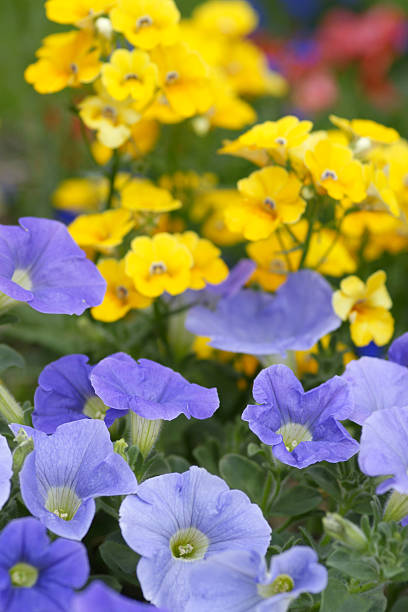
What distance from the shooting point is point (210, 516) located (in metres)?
0.78

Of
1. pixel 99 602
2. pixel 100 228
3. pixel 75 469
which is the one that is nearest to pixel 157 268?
pixel 100 228

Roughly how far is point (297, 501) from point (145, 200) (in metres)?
0.52

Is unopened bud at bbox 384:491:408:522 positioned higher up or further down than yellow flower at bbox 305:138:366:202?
further down

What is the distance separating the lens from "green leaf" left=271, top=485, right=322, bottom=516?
0.92 metres

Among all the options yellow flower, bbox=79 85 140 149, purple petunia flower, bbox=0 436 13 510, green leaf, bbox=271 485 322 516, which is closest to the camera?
purple petunia flower, bbox=0 436 13 510

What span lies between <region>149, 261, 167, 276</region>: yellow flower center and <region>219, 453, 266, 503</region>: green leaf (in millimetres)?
278

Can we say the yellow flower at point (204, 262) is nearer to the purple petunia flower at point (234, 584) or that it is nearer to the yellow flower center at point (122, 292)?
the yellow flower center at point (122, 292)

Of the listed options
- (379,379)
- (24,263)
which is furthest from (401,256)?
(24,263)

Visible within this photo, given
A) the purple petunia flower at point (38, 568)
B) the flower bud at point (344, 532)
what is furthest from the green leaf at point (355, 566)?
the purple petunia flower at point (38, 568)

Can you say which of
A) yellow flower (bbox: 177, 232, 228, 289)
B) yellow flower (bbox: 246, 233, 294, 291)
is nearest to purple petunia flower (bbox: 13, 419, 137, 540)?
yellow flower (bbox: 177, 232, 228, 289)

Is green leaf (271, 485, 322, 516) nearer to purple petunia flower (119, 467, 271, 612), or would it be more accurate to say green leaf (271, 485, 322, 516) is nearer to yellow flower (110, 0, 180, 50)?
purple petunia flower (119, 467, 271, 612)

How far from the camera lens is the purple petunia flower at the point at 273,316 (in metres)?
1.08

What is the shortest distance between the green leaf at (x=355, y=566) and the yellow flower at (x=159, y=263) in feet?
1.42

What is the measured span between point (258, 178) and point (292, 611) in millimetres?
585
